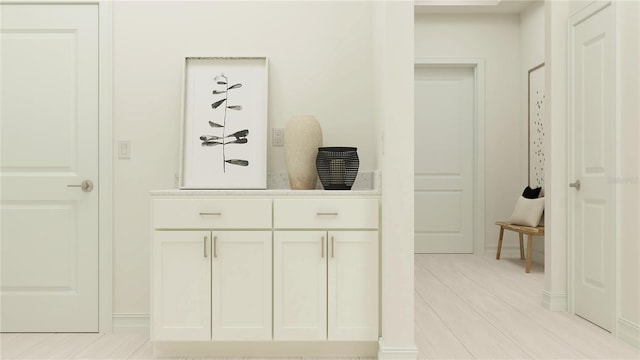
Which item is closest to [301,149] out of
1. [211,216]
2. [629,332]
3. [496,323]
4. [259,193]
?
[259,193]

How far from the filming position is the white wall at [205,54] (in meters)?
3.12

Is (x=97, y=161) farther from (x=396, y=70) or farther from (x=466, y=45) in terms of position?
(x=466, y=45)

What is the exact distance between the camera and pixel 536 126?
18.6 ft

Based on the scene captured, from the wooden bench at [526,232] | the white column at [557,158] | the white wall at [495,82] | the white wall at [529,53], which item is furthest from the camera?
the white wall at [495,82]

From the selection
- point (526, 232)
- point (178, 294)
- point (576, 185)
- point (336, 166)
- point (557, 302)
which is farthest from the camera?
point (526, 232)

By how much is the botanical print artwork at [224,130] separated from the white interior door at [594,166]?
218cm

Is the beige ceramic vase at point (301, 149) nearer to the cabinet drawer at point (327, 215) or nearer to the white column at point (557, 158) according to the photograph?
the cabinet drawer at point (327, 215)

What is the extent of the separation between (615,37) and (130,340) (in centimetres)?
331

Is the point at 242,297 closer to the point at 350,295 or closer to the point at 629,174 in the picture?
the point at 350,295

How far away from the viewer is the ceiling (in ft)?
18.5

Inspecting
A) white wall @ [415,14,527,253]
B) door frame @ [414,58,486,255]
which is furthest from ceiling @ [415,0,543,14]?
door frame @ [414,58,486,255]

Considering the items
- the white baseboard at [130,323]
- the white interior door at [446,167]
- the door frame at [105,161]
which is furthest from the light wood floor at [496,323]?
the door frame at [105,161]

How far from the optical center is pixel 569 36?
12.0 feet

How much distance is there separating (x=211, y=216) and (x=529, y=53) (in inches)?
174
